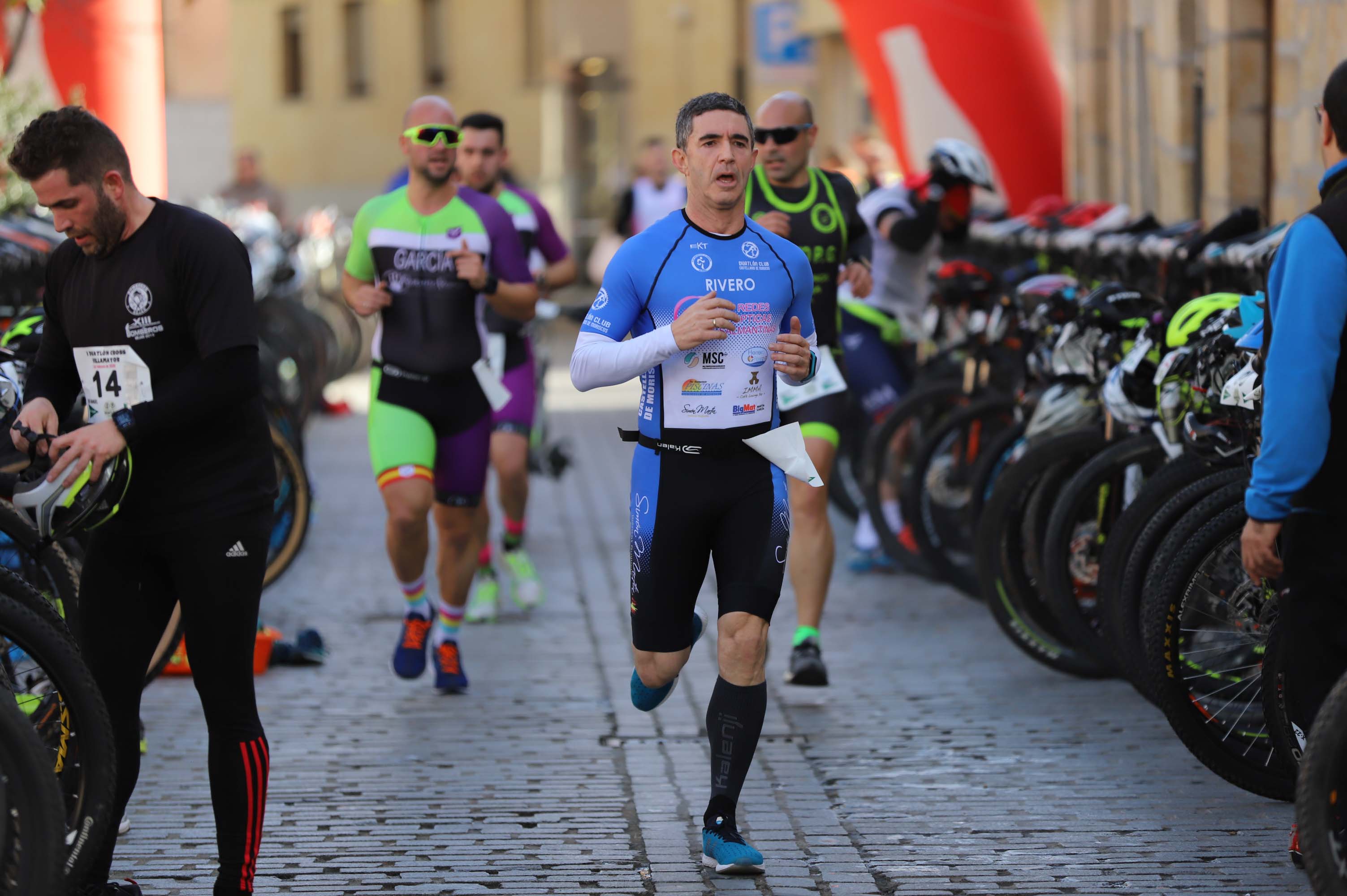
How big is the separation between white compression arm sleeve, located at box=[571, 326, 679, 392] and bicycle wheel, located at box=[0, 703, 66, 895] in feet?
5.58

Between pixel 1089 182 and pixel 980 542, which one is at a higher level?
pixel 1089 182

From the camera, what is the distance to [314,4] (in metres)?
40.2

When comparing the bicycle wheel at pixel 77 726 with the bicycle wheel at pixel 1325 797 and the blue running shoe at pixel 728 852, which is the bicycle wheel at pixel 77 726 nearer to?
the blue running shoe at pixel 728 852

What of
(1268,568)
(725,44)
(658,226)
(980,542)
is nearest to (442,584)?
(980,542)

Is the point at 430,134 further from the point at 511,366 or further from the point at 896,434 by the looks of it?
the point at 896,434

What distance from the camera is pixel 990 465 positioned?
7996 mm

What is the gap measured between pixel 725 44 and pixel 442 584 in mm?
27766

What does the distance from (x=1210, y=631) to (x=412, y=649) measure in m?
2.98

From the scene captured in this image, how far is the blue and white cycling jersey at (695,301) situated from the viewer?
5.14 meters

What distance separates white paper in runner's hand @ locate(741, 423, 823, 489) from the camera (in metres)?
5.17

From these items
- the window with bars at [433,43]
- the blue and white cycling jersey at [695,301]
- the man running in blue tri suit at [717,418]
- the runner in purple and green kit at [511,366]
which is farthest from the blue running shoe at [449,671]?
the window with bars at [433,43]

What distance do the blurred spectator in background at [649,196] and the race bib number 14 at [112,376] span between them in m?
15.6

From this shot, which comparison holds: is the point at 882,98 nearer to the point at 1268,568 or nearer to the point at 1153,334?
the point at 1153,334

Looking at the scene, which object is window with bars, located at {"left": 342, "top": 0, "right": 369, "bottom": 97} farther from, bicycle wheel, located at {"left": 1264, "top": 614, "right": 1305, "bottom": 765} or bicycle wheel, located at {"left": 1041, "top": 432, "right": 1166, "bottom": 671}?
bicycle wheel, located at {"left": 1264, "top": 614, "right": 1305, "bottom": 765}
